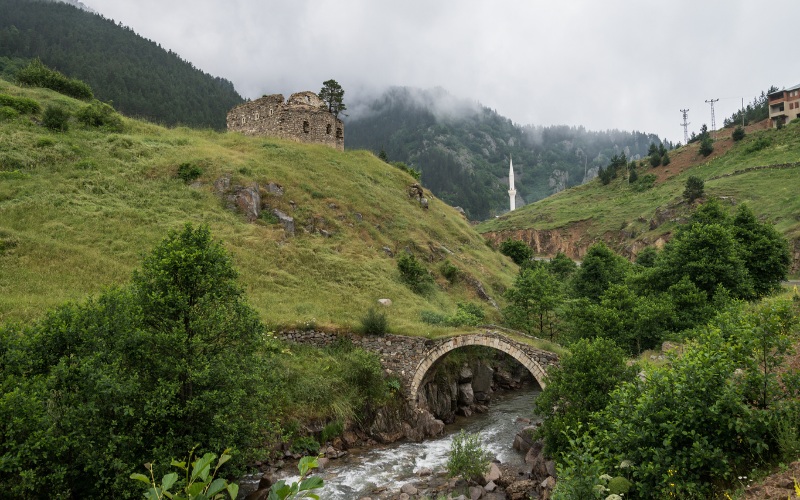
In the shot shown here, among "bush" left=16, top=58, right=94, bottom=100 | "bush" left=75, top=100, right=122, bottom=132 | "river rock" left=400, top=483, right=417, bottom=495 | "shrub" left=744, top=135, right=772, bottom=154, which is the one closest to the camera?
"river rock" left=400, top=483, right=417, bottom=495

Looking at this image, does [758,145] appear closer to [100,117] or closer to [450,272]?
[450,272]

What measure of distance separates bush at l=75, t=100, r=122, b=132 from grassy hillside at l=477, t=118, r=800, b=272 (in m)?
62.7

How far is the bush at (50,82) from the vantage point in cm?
4591

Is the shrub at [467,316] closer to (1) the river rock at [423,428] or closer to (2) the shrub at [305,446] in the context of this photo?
(1) the river rock at [423,428]

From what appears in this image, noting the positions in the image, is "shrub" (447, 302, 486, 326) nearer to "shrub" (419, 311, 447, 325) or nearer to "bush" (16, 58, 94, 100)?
"shrub" (419, 311, 447, 325)

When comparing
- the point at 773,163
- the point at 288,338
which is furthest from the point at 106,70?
the point at 773,163

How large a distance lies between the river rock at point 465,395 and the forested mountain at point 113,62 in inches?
3005

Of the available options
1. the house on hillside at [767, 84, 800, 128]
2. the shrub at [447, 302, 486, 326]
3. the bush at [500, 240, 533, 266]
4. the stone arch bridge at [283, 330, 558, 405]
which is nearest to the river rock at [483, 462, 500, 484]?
the stone arch bridge at [283, 330, 558, 405]

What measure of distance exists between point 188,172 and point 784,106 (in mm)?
100018

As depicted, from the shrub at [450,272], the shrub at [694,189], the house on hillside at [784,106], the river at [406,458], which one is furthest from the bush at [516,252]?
the house on hillside at [784,106]

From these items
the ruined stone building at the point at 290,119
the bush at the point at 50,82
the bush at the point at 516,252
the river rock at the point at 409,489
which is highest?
the bush at the point at 50,82

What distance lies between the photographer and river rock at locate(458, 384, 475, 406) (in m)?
28.1

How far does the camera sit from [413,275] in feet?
117

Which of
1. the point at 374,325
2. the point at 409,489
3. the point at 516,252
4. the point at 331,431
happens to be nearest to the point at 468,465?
the point at 409,489
